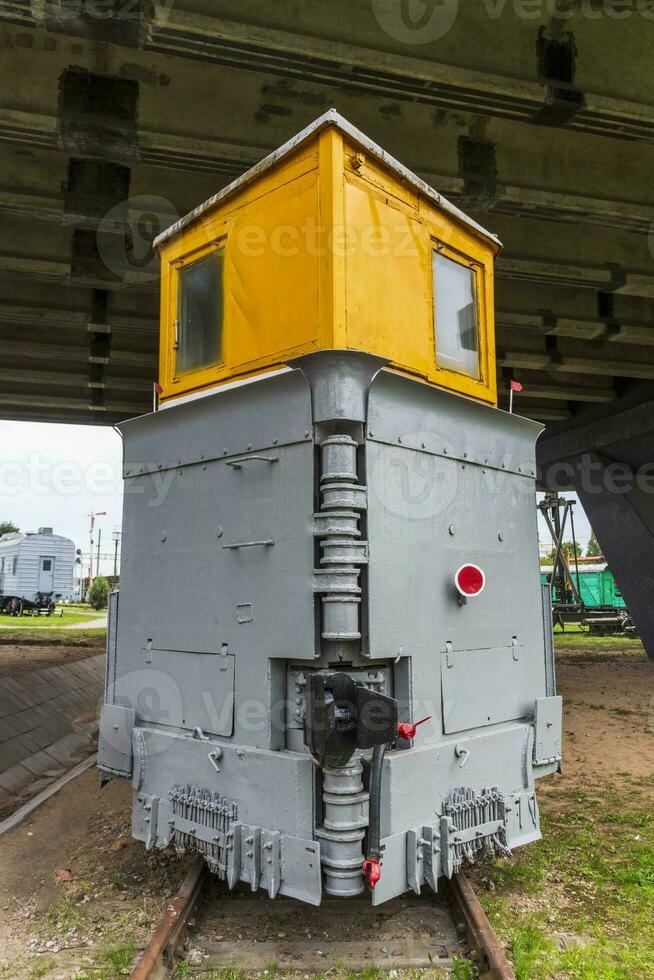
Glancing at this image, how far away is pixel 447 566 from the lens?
4055mm

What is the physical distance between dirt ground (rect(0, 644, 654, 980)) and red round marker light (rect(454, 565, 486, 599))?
1854 mm

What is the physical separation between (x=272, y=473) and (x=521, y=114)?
4403 mm

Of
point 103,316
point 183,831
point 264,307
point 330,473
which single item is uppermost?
point 103,316

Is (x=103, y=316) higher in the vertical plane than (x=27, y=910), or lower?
higher

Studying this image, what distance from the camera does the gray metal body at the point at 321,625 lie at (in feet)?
11.4

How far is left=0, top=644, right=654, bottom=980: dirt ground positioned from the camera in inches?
137

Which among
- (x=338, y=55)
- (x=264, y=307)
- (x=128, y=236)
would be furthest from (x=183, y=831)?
(x=128, y=236)

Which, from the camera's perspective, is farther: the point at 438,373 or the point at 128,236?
the point at 128,236

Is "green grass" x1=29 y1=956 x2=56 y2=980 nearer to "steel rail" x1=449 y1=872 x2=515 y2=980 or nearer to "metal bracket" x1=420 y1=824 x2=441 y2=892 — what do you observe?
"metal bracket" x1=420 y1=824 x2=441 y2=892

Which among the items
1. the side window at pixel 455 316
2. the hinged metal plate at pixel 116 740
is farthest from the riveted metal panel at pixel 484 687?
the hinged metal plate at pixel 116 740

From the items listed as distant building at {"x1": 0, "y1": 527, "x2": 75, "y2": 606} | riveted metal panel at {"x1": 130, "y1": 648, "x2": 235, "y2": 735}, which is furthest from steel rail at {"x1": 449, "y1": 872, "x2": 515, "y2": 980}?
distant building at {"x1": 0, "y1": 527, "x2": 75, "y2": 606}

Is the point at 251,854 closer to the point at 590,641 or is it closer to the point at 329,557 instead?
the point at 329,557

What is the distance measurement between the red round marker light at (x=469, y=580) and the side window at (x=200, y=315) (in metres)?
2.02

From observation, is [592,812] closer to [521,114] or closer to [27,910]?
[27,910]
